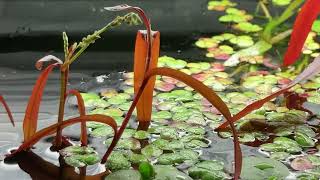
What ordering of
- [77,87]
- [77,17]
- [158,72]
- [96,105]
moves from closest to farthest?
1. [158,72]
2. [96,105]
3. [77,87]
4. [77,17]

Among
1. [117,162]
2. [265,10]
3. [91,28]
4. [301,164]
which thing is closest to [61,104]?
[117,162]

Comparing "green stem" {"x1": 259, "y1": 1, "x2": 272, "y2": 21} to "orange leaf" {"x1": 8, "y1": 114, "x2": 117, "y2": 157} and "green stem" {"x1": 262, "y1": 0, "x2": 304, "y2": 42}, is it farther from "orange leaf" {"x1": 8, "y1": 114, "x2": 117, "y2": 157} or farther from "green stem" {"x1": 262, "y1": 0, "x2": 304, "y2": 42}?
"orange leaf" {"x1": 8, "y1": 114, "x2": 117, "y2": 157}

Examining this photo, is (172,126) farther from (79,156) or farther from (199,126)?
(79,156)

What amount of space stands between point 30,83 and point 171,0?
0.63 m

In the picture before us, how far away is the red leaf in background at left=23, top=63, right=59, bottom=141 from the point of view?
103 centimetres

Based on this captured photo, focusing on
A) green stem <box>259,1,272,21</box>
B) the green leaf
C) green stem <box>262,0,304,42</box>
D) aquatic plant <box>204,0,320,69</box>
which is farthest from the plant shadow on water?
green stem <box>259,1,272,21</box>

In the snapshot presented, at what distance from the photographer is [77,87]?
1.40 m

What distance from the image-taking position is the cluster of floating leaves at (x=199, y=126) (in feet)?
3.60

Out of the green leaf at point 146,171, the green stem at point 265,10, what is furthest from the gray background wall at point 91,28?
Answer: the green leaf at point 146,171

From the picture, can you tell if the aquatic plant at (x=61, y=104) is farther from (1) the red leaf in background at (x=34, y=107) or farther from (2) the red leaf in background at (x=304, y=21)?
(2) the red leaf in background at (x=304, y=21)

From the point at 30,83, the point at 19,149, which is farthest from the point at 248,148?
the point at 30,83

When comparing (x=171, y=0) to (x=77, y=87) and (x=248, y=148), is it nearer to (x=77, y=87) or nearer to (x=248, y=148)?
(x=77, y=87)

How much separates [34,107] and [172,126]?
30 cm

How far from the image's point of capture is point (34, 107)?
1.05 metres
